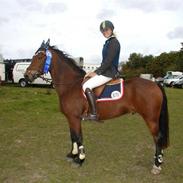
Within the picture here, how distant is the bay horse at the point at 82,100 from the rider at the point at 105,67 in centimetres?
19

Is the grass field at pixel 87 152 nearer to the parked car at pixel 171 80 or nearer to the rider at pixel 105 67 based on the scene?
the rider at pixel 105 67

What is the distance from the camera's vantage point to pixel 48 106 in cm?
1861

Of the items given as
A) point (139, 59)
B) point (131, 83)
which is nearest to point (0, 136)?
point (131, 83)

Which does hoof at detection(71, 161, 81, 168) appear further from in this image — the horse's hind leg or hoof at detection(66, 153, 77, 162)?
the horse's hind leg

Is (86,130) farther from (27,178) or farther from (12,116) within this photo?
(27,178)

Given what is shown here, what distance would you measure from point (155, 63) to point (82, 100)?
9695cm

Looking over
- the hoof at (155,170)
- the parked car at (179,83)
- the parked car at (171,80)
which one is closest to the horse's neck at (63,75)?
the hoof at (155,170)

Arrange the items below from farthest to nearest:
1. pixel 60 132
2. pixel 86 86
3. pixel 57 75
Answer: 1. pixel 60 132
2. pixel 57 75
3. pixel 86 86

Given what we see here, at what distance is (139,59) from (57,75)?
108094 mm

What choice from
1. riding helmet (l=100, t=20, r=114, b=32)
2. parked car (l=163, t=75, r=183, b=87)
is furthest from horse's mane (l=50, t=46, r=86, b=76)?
parked car (l=163, t=75, r=183, b=87)

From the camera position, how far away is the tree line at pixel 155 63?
301ft

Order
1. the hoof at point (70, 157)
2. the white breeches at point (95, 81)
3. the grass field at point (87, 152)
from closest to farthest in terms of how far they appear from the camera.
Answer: the grass field at point (87, 152), the white breeches at point (95, 81), the hoof at point (70, 157)

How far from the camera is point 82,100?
8242 mm

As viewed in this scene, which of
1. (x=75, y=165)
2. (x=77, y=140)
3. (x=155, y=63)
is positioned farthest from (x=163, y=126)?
(x=155, y=63)
